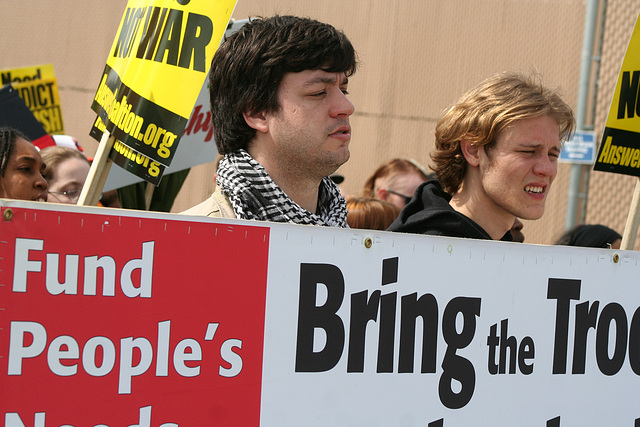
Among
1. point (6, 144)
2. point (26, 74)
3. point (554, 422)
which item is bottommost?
point (554, 422)

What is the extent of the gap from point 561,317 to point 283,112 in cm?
90

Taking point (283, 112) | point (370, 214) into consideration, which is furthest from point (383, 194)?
point (283, 112)

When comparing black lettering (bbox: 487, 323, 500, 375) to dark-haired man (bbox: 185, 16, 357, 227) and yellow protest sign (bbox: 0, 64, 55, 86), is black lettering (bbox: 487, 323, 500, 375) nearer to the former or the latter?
dark-haired man (bbox: 185, 16, 357, 227)

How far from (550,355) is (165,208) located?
255 centimetres

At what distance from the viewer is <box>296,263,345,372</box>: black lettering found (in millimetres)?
1753

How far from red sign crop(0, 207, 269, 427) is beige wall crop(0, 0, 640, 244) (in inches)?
313

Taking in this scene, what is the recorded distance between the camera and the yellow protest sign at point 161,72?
2146 mm

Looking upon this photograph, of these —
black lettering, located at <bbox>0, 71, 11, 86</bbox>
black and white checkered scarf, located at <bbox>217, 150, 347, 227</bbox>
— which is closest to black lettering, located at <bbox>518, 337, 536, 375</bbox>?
black and white checkered scarf, located at <bbox>217, 150, 347, 227</bbox>

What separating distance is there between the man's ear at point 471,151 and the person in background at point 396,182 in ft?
6.81

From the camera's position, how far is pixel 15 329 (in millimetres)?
1514

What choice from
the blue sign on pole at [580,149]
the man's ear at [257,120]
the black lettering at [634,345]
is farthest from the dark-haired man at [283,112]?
the blue sign on pole at [580,149]

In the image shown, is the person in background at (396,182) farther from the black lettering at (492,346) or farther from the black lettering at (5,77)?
the black lettering at (492,346)

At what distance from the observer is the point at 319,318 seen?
177 centimetres

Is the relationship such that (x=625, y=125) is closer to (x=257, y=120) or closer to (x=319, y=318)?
(x=257, y=120)
